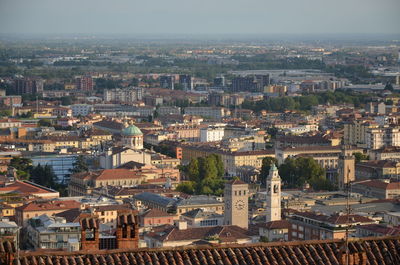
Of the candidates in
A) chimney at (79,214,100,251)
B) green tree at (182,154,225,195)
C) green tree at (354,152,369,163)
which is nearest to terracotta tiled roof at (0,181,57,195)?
green tree at (182,154,225,195)

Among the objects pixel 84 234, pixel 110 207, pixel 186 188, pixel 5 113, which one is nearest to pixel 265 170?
pixel 186 188

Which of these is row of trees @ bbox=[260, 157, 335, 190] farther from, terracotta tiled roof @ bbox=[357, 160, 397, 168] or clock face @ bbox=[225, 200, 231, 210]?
clock face @ bbox=[225, 200, 231, 210]

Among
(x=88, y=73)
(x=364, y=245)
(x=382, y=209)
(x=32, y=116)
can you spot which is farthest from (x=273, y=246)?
(x=88, y=73)

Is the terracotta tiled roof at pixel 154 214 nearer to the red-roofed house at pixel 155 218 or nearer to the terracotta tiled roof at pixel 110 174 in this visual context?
the red-roofed house at pixel 155 218

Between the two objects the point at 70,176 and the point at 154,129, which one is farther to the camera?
the point at 154,129

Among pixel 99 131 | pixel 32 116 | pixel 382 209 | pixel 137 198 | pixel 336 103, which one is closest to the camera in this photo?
pixel 382 209

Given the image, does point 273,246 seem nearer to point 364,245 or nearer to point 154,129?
point 364,245
